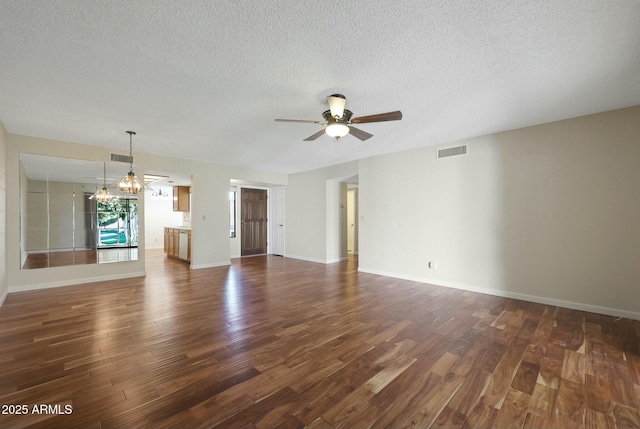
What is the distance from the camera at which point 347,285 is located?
Result: 4996mm

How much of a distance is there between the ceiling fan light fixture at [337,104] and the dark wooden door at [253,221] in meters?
6.22

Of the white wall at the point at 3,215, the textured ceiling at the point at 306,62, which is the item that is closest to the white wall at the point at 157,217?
the white wall at the point at 3,215

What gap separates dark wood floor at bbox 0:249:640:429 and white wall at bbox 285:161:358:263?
3.40m

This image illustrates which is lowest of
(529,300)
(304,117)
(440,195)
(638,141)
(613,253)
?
(529,300)

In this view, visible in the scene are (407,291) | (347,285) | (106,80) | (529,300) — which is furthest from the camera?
(347,285)

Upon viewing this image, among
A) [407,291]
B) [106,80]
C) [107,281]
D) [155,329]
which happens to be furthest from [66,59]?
[407,291]

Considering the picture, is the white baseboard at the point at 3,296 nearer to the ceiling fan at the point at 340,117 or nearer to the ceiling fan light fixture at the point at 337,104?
the ceiling fan at the point at 340,117

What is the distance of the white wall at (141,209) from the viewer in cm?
447

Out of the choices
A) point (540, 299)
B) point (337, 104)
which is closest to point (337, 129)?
point (337, 104)

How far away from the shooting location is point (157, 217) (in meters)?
11.1

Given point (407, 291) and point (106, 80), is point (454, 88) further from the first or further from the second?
point (106, 80)

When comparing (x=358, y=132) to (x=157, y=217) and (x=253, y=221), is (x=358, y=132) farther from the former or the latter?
(x=157, y=217)

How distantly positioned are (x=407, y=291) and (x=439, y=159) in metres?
2.51

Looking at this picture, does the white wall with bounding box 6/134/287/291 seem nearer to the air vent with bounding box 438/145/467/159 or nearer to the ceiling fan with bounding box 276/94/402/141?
the ceiling fan with bounding box 276/94/402/141
